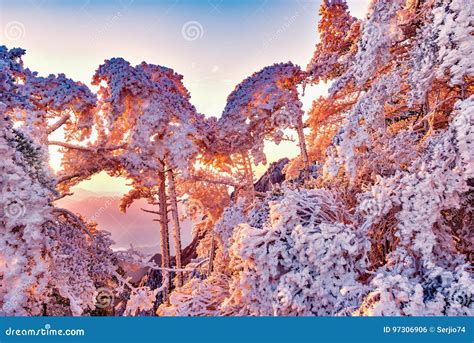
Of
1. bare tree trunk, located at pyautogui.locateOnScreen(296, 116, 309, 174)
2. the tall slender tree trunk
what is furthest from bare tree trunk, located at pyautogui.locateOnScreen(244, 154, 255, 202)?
bare tree trunk, located at pyautogui.locateOnScreen(296, 116, 309, 174)

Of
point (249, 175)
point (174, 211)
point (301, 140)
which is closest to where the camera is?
point (301, 140)

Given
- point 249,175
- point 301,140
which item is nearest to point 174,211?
point 249,175

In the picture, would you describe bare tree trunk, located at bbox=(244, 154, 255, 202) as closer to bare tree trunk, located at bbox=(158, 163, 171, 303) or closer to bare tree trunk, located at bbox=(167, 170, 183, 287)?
bare tree trunk, located at bbox=(167, 170, 183, 287)

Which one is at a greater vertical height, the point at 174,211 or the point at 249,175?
the point at 249,175

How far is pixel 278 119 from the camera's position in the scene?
5.39 meters

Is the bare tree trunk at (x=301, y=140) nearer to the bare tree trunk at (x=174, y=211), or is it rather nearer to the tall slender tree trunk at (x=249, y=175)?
the tall slender tree trunk at (x=249, y=175)

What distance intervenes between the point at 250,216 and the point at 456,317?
2.05 m

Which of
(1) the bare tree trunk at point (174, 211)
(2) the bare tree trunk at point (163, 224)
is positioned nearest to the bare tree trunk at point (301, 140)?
(1) the bare tree trunk at point (174, 211)

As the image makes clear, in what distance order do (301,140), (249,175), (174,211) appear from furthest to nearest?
(174,211) < (249,175) < (301,140)

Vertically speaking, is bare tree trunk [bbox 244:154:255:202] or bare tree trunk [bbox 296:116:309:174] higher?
bare tree trunk [bbox 296:116:309:174]

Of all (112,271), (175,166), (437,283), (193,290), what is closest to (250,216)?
(193,290)

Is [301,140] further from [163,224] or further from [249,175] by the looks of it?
[163,224]

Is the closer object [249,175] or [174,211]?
[249,175]

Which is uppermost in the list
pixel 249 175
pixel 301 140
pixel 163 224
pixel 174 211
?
pixel 301 140
